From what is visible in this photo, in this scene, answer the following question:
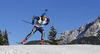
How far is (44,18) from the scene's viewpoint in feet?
57.8
